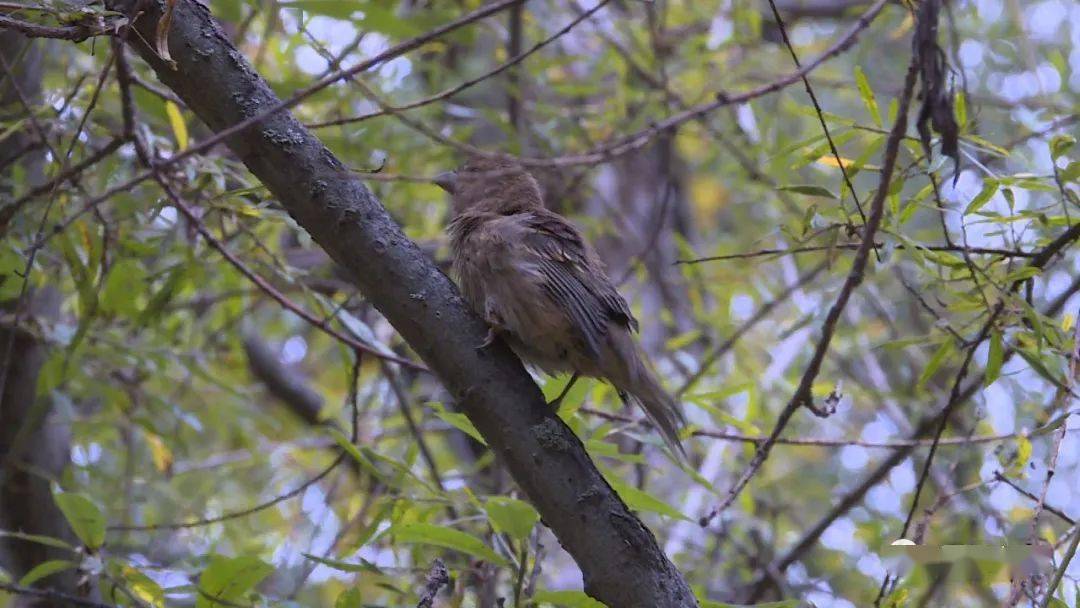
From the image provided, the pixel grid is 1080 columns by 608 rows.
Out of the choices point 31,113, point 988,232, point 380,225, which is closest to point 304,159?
point 380,225

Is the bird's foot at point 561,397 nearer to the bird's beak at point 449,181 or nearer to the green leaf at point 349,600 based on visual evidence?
the green leaf at point 349,600

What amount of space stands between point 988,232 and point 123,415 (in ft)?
11.3

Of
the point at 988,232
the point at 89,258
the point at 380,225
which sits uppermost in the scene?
the point at 988,232

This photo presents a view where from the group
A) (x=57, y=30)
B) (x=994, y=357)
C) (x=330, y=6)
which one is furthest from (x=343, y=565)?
(x=994, y=357)

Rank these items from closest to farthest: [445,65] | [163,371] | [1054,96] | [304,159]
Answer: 1. [304,159]
2. [163,371]
3. [1054,96]
4. [445,65]

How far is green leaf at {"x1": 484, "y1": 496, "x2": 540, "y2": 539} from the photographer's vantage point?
102 inches

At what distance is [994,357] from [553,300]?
49.9 inches

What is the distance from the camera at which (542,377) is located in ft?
12.1

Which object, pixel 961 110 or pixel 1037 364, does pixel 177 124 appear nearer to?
pixel 961 110

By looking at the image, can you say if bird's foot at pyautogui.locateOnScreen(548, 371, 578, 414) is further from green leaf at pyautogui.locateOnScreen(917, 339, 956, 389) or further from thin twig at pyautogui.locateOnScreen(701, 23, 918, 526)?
green leaf at pyautogui.locateOnScreen(917, 339, 956, 389)

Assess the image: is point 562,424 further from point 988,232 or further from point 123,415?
point 123,415

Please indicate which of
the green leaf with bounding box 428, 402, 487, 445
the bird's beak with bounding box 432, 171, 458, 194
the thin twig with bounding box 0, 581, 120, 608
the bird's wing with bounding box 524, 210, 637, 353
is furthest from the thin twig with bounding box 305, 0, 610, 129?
the thin twig with bounding box 0, 581, 120, 608

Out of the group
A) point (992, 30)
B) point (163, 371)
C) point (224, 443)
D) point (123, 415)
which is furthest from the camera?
point (224, 443)

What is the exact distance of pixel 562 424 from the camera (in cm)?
273
